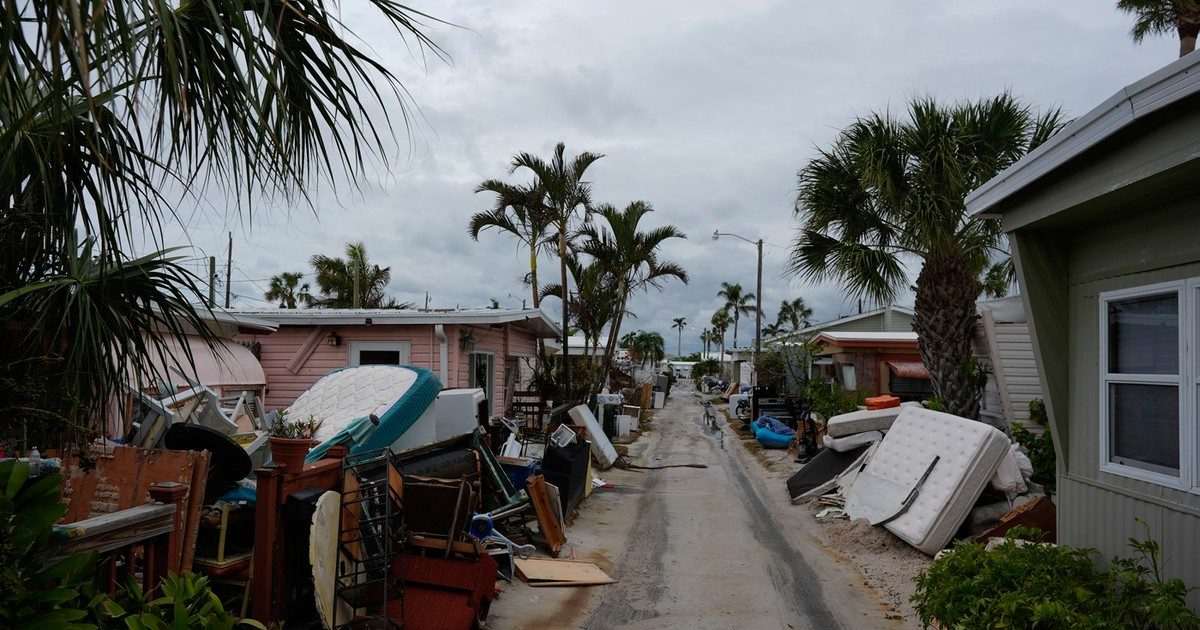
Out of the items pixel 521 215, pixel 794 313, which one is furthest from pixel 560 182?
pixel 794 313

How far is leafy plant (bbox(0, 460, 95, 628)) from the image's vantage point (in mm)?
2605

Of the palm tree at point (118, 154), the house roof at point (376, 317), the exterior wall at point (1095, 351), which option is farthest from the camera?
the house roof at point (376, 317)

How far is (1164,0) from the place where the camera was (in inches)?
580

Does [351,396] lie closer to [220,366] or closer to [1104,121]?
[220,366]

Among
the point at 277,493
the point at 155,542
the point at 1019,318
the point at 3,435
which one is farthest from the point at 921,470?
the point at 3,435

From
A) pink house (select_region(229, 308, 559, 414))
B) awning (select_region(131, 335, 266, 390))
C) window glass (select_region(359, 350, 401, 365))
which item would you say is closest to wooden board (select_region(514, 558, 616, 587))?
awning (select_region(131, 335, 266, 390))

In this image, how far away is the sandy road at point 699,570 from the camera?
20.7 ft

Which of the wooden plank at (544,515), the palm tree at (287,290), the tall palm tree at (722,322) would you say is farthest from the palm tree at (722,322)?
the wooden plank at (544,515)

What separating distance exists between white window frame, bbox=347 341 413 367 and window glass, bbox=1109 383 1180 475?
10940mm

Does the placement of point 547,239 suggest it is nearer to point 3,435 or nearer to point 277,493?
point 277,493

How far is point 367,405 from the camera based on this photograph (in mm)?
7785

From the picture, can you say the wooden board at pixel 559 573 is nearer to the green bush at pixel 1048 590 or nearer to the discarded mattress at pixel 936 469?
the green bush at pixel 1048 590

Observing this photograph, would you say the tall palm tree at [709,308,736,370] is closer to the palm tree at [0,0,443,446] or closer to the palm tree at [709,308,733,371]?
the palm tree at [709,308,733,371]

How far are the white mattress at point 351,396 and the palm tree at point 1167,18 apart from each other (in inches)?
558
